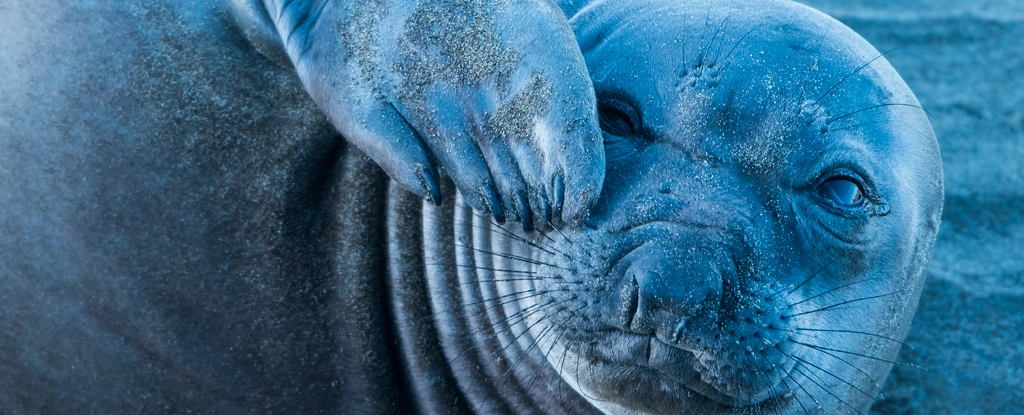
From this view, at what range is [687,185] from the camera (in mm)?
2062

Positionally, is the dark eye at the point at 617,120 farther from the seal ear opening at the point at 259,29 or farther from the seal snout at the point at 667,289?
the seal ear opening at the point at 259,29

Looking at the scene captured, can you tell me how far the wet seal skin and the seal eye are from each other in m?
0.62

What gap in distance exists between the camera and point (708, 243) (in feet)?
6.38

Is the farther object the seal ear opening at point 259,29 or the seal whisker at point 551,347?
the seal ear opening at point 259,29

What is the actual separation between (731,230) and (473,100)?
58 centimetres

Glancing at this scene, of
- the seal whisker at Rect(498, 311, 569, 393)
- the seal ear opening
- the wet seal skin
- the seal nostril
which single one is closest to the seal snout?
the seal nostril

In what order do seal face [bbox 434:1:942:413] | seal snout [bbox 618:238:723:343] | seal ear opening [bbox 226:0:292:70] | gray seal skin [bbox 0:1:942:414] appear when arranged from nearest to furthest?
1. seal snout [bbox 618:238:723:343]
2. seal face [bbox 434:1:942:413]
3. gray seal skin [bbox 0:1:942:414]
4. seal ear opening [bbox 226:0:292:70]

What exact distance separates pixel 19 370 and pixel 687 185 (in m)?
1.67

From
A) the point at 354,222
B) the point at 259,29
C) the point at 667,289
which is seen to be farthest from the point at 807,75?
the point at 259,29

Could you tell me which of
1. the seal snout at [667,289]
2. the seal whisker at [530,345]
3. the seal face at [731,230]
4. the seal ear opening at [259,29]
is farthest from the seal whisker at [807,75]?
the seal ear opening at [259,29]

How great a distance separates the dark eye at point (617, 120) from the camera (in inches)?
86.1

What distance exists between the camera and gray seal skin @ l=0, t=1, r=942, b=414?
2.17 metres

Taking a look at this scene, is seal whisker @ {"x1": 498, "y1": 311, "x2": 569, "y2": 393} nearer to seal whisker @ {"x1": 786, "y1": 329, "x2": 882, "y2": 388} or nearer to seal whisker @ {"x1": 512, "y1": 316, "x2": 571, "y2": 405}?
seal whisker @ {"x1": 512, "y1": 316, "x2": 571, "y2": 405}

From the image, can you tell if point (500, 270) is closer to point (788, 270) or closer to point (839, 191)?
point (788, 270)
